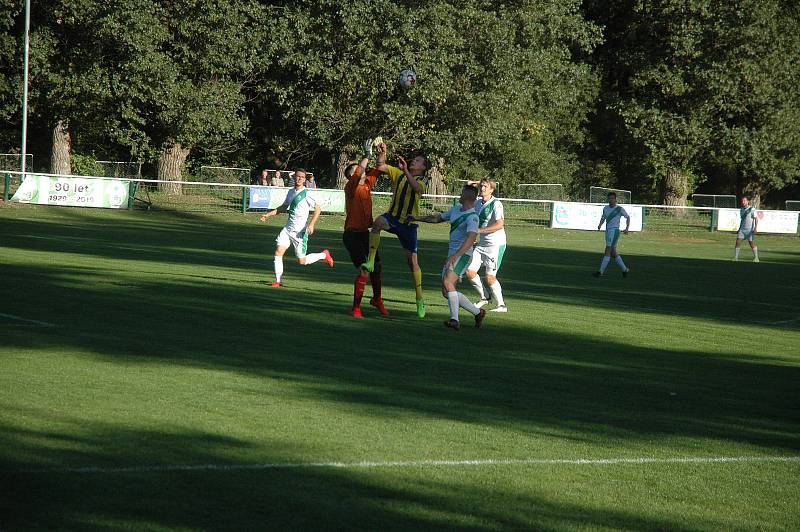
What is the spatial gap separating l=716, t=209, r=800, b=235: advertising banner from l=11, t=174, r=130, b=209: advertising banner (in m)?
28.3

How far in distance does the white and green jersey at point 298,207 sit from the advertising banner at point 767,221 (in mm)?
37318

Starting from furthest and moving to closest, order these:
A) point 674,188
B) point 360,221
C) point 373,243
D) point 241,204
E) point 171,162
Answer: point 674,188
point 171,162
point 241,204
point 360,221
point 373,243

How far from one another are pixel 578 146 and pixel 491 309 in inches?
1995

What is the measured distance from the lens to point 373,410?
8.42 meters

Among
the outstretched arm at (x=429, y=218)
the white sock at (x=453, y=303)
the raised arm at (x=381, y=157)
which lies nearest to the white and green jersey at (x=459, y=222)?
the outstretched arm at (x=429, y=218)

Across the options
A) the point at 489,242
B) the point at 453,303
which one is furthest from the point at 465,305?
the point at 489,242

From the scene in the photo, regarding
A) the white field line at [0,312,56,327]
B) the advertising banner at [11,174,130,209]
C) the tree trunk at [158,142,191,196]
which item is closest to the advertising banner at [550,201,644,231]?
the tree trunk at [158,142,191,196]

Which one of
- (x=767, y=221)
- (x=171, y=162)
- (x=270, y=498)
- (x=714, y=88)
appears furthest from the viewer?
(x=714, y=88)

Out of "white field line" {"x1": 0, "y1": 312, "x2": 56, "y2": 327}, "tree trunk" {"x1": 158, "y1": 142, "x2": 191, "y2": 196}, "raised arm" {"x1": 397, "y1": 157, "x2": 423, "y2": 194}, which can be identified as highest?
"tree trunk" {"x1": 158, "y1": 142, "x2": 191, "y2": 196}

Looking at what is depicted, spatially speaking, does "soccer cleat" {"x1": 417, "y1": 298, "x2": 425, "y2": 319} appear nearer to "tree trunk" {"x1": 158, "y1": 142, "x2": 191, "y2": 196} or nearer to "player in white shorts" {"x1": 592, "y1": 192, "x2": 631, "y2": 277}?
"player in white shorts" {"x1": 592, "y1": 192, "x2": 631, "y2": 277}

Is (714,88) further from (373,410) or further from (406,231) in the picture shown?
(373,410)

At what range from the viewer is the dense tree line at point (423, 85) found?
4484 centimetres

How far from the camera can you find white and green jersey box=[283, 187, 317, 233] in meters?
18.0

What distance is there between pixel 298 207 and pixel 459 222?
439 cm
